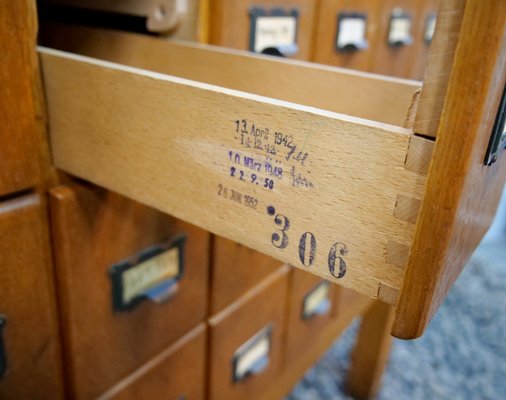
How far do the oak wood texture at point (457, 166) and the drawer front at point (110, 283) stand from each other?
34 centimetres

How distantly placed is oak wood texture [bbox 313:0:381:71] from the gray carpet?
2.54 feet

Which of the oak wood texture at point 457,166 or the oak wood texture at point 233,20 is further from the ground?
the oak wood texture at point 233,20

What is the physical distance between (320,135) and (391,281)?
94 mm

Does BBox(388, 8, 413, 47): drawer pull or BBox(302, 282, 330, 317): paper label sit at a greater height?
BBox(388, 8, 413, 47): drawer pull

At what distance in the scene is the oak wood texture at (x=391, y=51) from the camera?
3.40ft

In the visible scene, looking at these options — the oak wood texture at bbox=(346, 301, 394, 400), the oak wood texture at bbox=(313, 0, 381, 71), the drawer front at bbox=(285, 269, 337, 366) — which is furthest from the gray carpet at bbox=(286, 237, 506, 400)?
the oak wood texture at bbox=(313, 0, 381, 71)

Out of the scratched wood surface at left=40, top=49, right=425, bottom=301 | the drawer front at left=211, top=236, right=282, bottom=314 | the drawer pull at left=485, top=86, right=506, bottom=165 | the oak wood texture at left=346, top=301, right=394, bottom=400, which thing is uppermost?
the drawer pull at left=485, top=86, right=506, bottom=165

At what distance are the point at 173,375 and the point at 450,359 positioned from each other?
93 cm

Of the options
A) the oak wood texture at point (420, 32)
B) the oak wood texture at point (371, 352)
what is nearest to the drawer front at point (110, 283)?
the oak wood texture at point (371, 352)

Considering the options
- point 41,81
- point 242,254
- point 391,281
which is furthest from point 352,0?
point 391,281

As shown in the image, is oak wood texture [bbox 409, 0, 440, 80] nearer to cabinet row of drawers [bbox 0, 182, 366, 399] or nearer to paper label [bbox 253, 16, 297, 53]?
paper label [bbox 253, 16, 297, 53]

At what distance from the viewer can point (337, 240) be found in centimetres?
31

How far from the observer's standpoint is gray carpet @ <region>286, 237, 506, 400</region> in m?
1.25

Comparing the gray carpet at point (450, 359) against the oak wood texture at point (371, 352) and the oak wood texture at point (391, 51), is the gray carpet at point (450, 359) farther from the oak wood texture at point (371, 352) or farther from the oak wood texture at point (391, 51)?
the oak wood texture at point (391, 51)
